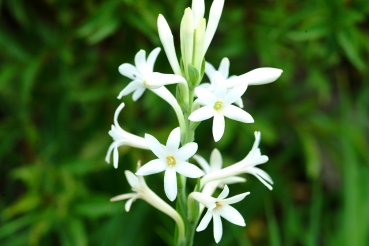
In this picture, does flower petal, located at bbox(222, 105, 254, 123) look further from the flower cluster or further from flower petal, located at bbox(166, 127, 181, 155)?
flower petal, located at bbox(166, 127, 181, 155)

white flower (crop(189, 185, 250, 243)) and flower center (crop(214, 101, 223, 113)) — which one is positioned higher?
flower center (crop(214, 101, 223, 113))

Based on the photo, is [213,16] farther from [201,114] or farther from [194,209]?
[194,209]

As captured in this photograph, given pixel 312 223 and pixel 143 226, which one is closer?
pixel 312 223

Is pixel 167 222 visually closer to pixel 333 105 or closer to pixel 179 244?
pixel 179 244

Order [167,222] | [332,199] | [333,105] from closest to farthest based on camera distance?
1. [167,222]
2. [332,199]
3. [333,105]

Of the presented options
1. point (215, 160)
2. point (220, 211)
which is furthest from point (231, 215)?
point (215, 160)

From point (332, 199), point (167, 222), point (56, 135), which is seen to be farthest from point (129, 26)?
point (332, 199)

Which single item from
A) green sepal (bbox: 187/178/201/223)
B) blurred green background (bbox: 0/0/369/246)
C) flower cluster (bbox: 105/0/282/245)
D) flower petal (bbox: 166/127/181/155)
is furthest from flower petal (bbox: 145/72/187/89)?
blurred green background (bbox: 0/0/369/246)

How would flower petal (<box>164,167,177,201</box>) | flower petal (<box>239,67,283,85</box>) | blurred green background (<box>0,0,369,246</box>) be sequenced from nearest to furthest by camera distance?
flower petal (<box>164,167,177,201</box>) < flower petal (<box>239,67,283,85</box>) < blurred green background (<box>0,0,369,246</box>)
